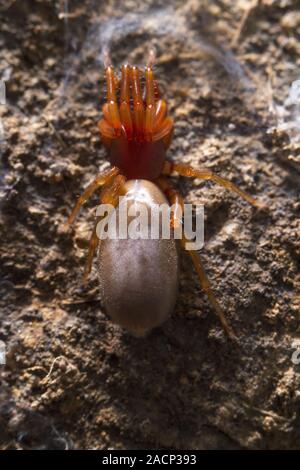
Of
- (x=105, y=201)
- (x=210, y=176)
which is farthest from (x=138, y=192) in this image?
(x=210, y=176)

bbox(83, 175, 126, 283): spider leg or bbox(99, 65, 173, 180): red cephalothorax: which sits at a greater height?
bbox(99, 65, 173, 180): red cephalothorax

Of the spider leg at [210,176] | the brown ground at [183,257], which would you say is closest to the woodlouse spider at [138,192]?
the spider leg at [210,176]

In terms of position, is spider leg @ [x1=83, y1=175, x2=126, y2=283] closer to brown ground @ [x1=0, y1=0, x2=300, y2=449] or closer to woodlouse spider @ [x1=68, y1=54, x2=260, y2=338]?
woodlouse spider @ [x1=68, y1=54, x2=260, y2=338]

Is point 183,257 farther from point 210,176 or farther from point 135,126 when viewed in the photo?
point 135,126

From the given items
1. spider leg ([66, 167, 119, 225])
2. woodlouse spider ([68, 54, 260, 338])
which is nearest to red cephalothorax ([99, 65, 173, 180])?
woodlouse spider ([68, 54, 260, 338])

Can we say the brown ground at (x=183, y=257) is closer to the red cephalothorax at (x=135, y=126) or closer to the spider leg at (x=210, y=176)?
the spider leg at (x=210, y=176)

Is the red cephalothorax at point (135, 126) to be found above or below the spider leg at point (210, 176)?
above

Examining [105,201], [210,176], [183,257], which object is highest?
[210,176]
